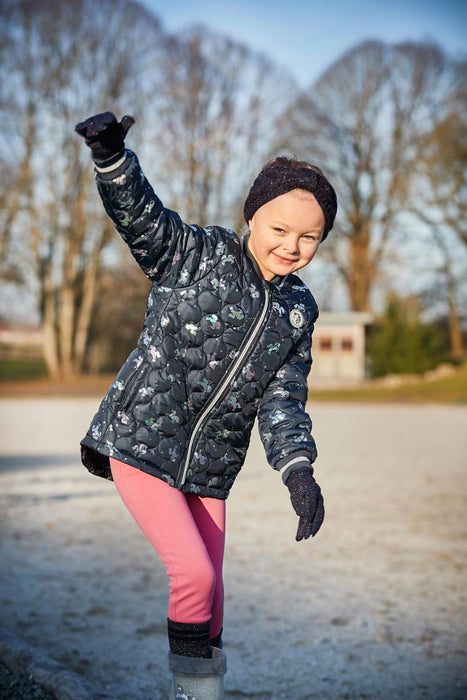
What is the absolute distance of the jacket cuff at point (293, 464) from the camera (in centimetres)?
238

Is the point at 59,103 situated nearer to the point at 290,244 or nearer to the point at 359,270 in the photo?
the point at 359,270

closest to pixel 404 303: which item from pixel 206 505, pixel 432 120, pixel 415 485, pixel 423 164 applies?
pixel 423 164

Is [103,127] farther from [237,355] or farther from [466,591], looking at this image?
[466,591]

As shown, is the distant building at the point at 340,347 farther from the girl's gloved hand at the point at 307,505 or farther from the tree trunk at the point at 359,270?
the girl's gloved hand at the point at 307,505

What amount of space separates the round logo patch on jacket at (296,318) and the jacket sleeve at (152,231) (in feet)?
A: 0.96

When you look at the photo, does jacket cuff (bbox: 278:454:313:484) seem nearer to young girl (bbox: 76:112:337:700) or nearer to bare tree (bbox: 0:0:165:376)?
young girl (bbox: 76:112:337:700)

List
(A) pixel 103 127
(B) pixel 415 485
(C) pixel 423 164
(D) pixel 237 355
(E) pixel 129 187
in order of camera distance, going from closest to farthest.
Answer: (A) pixel 103 127 → (E) pixel 129 187 → (D) pixel 237 355 → (B) pixel 415 485 → (C) pixel 423 164

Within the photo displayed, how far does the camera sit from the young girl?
2.24 metres

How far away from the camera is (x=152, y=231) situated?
7.39 feet

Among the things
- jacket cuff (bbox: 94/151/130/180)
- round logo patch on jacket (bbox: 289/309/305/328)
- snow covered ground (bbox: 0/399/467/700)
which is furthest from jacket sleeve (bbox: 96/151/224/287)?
snow covered ground (bbox: 0/399/467/700)

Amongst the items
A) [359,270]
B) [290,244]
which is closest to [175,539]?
[290,244]

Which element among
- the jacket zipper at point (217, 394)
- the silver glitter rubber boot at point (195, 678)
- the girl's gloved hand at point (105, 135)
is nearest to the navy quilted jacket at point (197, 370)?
the jacket zipper at point (217, 394)

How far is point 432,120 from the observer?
30.3m

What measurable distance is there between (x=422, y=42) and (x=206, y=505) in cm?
3180
